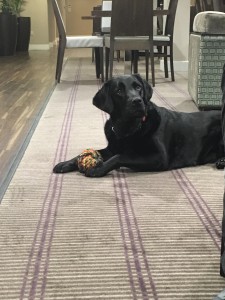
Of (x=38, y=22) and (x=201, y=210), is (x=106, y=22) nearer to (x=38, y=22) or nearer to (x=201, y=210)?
(x=201, y=210)

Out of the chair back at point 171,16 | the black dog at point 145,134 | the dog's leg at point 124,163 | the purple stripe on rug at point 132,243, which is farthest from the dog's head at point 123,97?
the chair back at point 171,16

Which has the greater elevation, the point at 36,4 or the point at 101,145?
the point at 36,4

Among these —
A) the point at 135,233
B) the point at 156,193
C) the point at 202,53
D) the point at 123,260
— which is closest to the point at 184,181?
the point at 156,193

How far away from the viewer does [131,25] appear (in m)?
4.21

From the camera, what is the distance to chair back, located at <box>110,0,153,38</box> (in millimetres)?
4152

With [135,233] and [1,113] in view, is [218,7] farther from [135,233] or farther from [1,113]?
[135,233]

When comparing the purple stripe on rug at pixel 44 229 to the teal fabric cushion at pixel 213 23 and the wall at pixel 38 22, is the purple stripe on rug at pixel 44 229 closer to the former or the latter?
the teal fabric cushion at pixel 213 23

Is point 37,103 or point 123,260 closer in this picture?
point 123,260

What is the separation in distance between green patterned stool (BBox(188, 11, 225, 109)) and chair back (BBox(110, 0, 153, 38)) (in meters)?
1.23

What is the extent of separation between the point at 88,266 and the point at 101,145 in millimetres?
1195

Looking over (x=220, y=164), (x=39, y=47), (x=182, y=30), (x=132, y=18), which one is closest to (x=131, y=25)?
(x=132, y=18)

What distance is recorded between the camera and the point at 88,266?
1102 mm

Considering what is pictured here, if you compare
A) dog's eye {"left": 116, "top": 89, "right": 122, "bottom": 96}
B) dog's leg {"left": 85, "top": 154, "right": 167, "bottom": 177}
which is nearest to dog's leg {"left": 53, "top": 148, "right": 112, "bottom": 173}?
dog's leg {"left": 85, "top": 154, "right": 167, "bottom": 177}

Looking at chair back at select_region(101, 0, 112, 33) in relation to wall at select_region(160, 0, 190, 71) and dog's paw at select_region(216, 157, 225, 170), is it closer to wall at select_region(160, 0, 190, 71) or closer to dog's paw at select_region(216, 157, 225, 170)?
wall at select_region(160, 0, 190, 71)
